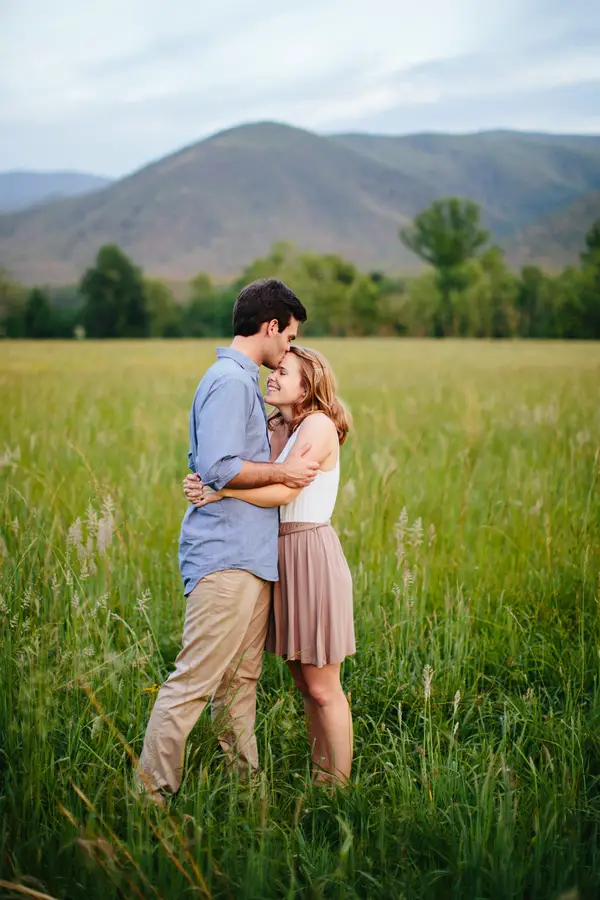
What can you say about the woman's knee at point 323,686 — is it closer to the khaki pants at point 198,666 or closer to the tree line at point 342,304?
Answer: the khaki pants at point 198,666

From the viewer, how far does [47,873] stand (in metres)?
2.19

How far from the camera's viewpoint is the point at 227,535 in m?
2.74

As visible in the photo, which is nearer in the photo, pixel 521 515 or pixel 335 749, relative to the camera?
pixel 335 749

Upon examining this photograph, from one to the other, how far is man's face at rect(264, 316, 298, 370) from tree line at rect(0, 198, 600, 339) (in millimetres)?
44198

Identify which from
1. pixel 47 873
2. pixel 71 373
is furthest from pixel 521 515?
pixel 71 373

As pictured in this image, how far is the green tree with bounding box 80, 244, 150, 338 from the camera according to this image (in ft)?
209

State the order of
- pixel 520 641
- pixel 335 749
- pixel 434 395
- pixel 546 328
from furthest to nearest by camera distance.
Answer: pixel 546 328, pixel 434 395, pixel 520 641, pixel 335 749

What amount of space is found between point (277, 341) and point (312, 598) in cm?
102

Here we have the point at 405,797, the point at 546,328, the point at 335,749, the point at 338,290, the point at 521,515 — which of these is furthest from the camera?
the point at 338,290

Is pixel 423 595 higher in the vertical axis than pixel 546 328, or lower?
lower

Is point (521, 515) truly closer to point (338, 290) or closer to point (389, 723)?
point (389, 723)

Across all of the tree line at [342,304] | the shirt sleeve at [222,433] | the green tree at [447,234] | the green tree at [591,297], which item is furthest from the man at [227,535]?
the green tree at [447,234]

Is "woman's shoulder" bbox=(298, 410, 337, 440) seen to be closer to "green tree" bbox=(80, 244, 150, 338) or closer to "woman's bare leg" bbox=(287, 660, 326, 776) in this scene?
"woman's bare leg" bbox=(287, 660, 326, 776)

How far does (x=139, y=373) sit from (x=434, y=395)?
295 inches
